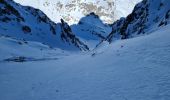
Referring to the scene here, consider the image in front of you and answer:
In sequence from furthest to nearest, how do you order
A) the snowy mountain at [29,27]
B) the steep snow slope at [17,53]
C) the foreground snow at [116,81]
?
the snowy mountain at [29,27]
the steep snow slope at [17,53]
the foreground snow at [116,81]

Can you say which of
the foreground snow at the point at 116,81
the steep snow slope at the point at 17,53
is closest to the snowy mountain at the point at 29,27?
the steep snow slope at the point at 17,53

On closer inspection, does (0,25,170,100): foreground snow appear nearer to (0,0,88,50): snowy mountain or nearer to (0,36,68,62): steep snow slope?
(0,36,68,62): steep snow slope

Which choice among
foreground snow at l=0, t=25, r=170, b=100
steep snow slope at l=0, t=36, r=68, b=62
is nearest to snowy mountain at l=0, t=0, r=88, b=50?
steep snow slope at l=0, t=36, r=68, b=62

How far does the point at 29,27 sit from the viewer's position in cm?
9056

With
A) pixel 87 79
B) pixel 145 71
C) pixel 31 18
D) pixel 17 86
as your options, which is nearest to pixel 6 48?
pixel 17 86

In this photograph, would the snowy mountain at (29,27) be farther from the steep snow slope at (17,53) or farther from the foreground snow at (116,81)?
the foreground snow at (116,81)

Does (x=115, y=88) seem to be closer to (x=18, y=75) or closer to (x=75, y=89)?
(x=75, y=89)

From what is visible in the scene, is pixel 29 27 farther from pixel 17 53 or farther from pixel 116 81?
pixel 116 81

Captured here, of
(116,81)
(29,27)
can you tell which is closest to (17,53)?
(116,81)

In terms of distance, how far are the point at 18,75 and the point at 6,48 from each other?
1612cm

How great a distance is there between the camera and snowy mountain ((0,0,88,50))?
3270 inches

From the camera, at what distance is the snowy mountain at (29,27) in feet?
273

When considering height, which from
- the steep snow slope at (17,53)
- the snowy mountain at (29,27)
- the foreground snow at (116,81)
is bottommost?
the foreground snow at (116,81)

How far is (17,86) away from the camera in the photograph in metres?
19.8
